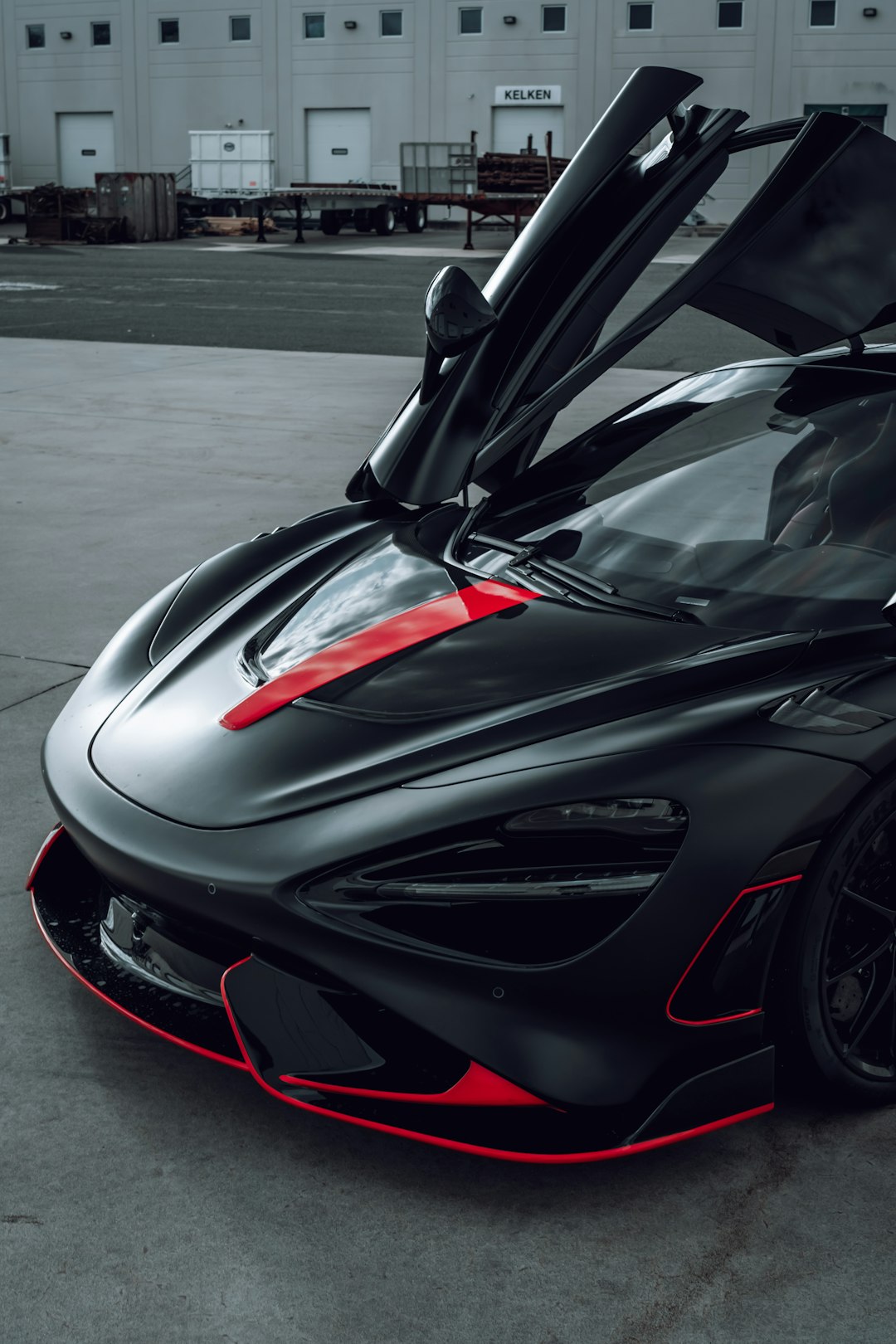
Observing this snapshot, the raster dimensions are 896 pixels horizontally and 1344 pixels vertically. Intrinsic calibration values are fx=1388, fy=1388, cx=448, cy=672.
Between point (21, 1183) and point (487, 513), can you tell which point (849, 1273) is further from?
point (487, 513)

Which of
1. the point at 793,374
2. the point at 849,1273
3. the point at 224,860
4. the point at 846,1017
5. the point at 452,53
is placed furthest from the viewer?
the point at 452,53

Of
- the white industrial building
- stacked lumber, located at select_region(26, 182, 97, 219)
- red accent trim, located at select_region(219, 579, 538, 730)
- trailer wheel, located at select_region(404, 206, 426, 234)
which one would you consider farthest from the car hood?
the white industrial building

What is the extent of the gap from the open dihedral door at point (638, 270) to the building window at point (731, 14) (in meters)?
44.5

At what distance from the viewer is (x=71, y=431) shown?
836 cm

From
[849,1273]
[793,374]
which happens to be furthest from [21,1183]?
[793,374]

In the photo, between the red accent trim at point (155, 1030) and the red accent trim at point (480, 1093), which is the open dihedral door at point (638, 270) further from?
the red accent trim at point (480, 1093)

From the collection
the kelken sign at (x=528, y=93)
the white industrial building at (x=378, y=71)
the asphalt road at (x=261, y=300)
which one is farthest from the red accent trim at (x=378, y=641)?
the kelken sign at (x=528, y=93)

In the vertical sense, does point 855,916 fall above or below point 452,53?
below

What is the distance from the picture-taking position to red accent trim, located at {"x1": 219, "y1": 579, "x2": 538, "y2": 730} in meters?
2.50

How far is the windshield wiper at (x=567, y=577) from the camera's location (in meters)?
2.57

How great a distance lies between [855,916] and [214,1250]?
1.13 m

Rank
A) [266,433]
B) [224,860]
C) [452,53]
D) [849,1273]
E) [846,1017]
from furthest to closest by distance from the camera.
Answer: [452,53] < [266,433] < [846,1017] < [224,860] < [849,1273]

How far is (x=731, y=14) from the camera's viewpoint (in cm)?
4288

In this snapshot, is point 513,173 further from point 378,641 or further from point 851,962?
point 851,962
